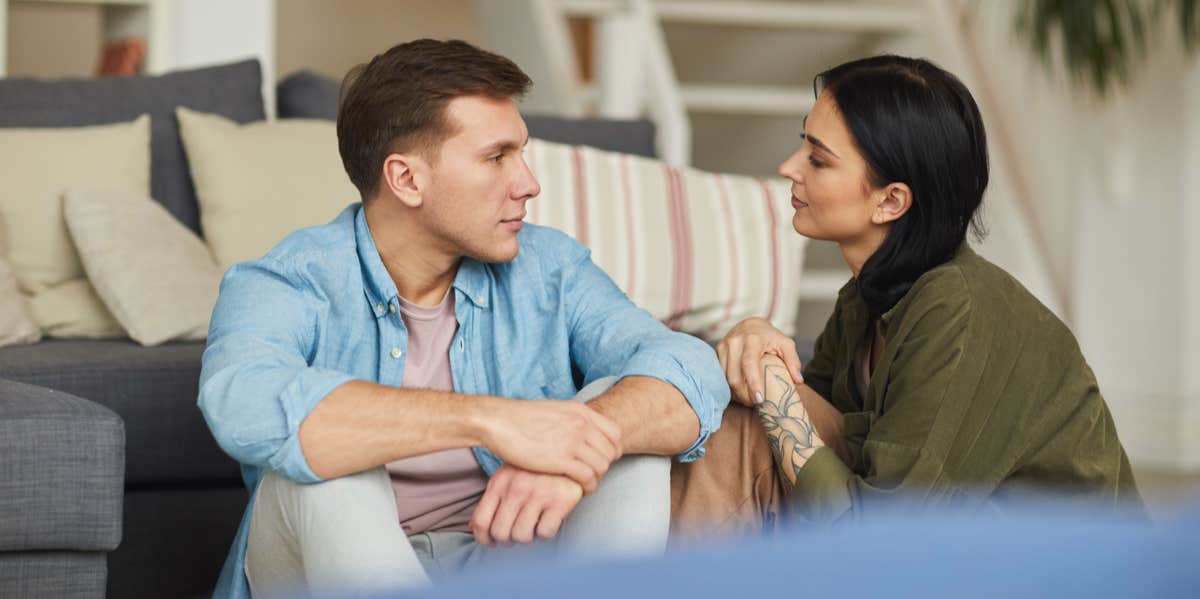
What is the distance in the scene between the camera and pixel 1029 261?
11.9ft

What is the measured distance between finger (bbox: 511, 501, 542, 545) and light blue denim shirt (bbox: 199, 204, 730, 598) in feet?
0.66

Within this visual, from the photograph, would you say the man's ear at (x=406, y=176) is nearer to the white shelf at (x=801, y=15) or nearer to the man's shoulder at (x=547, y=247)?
the man's shoulder at (x=547, y=247)

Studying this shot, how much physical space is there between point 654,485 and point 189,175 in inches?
60.6

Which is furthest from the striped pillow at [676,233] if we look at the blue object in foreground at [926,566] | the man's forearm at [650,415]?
the blue object in foreground at [926,566]

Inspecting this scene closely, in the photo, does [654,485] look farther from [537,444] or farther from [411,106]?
[411,106]

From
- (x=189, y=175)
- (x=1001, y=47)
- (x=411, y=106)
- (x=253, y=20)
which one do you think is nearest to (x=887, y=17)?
(x=1001, y=47)

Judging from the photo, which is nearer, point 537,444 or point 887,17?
point 537,444

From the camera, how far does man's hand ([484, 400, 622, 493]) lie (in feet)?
4.23

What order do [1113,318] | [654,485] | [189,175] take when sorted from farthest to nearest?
[1113,318] → [189,175] → [654,485]

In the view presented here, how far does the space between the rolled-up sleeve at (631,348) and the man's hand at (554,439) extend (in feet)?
0.47

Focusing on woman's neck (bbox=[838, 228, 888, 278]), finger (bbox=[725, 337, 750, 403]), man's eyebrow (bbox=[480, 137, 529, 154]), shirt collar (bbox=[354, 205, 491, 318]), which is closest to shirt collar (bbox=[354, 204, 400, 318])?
shirt collar (bbox=[354, 205, 491, 318])

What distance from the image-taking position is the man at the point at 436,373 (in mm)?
1265

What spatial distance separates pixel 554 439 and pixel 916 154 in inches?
21.5

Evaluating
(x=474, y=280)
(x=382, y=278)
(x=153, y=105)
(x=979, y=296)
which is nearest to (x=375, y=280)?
(x=382, y=278)
